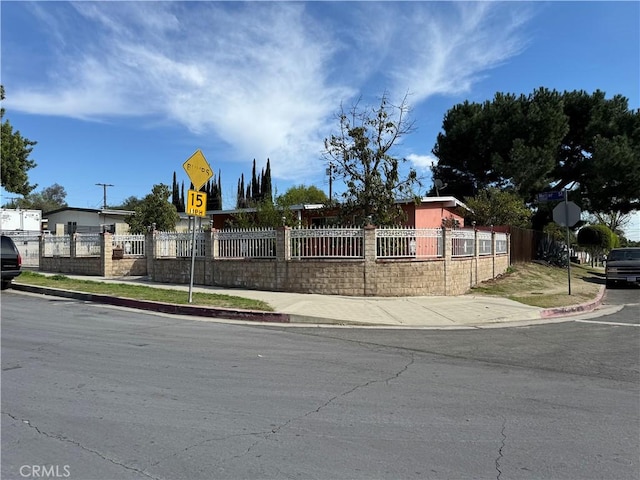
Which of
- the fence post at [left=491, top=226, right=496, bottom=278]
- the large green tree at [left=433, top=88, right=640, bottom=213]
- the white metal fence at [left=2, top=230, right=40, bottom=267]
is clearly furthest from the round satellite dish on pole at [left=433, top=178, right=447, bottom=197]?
the white metal fence at [left=2, top=230, right=40, bottom=267]

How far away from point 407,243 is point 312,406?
10.5 metres

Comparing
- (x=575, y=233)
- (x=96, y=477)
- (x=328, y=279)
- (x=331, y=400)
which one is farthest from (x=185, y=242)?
(x=575, y=233)

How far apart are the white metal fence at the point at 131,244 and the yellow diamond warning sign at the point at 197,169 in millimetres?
9363

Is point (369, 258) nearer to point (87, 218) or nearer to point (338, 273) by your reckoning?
point (338, 273)

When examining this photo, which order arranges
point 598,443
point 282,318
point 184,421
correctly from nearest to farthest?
1. point 598,443
2. point 184,421
3. point 282,318

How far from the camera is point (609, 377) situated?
6.57m

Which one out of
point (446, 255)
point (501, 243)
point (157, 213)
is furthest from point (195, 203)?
point (157, 213)

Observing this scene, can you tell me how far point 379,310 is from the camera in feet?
40.2

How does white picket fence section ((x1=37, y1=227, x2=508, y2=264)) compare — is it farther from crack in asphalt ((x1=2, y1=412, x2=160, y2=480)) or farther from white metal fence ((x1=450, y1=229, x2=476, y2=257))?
crack in asphalt ((x1=2, y1=412, x2=160, y2=480))

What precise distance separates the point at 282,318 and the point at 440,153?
29.7 m

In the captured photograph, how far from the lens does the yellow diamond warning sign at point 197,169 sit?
1241cm

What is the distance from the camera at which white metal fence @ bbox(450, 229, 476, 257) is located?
16203mm

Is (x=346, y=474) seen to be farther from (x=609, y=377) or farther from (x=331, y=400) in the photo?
(x=609, y=377)

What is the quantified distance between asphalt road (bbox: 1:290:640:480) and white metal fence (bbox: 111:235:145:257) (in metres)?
12.2
